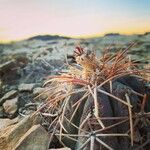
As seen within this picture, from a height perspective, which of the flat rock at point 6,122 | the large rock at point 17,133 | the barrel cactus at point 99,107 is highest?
the barrel cactus at point 99,107

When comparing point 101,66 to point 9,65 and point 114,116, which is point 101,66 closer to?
point 114,116

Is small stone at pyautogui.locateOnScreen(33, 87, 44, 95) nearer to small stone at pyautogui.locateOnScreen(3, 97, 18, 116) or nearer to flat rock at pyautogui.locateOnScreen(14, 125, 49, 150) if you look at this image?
Answer: small stone at pyautogui.locateOnScreen(3, 97, 18, 116)

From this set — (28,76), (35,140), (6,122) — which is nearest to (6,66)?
(28,76)

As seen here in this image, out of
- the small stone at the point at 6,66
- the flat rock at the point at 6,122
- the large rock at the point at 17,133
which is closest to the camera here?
the large rock at the point at 17,133

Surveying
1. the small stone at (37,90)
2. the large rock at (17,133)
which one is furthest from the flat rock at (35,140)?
the small stone at (37,90)

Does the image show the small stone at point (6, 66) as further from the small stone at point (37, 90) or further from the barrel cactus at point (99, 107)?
the barrel cactus at point (99, 107)

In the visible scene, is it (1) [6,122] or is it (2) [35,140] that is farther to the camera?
(1) [6,122]

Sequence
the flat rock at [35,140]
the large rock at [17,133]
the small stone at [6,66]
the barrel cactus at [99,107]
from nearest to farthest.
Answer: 1. the barrel cactus at [99,107]
2. the flat rock at [35,140]
3. the large rock at [17,133]
4. the small stone at [6,66]

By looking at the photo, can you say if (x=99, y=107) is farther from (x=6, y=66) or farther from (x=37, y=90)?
(x=6, y=66)

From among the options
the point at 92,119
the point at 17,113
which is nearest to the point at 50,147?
the point at 92,119
